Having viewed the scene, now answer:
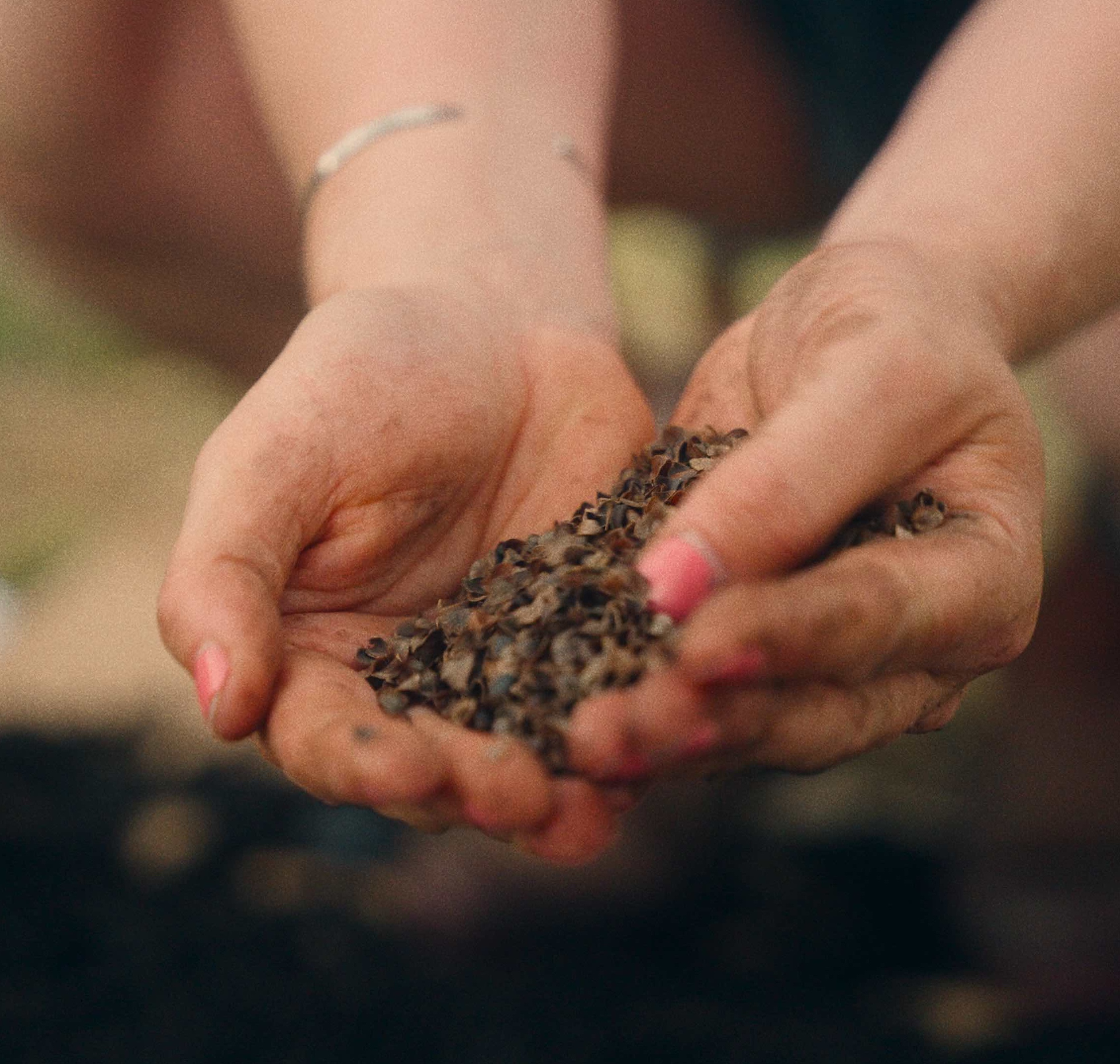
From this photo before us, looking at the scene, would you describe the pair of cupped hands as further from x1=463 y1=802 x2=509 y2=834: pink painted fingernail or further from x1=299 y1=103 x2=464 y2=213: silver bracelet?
x1=299 y1=103 x2=464 y2=213: silver bracelet

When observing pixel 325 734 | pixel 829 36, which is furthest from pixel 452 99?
pixel 325 734

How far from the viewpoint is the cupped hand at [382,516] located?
1227 millimetres

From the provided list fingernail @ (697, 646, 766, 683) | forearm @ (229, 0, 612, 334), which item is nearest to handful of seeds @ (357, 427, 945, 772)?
fingernail @ (697, 646, 766, 683)

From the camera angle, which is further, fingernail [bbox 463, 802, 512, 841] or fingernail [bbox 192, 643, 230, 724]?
fingernail [bbox 192, 643, 230, 724]

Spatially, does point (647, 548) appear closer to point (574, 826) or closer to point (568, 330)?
point (574, 826)

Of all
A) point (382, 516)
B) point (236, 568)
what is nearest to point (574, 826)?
point (236, 568)

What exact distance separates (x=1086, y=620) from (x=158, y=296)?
3003mm

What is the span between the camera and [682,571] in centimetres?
126

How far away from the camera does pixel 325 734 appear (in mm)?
1284

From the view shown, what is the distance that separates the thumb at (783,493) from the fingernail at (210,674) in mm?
501

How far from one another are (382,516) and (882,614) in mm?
791

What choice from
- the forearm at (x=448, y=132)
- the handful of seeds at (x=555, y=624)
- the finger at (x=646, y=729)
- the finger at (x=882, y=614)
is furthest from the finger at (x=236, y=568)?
the forearm at (x=448, y=132)

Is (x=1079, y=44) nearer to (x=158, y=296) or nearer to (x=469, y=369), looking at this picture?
(x=469, y=369)

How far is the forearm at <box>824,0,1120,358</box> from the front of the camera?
1.90 metres
